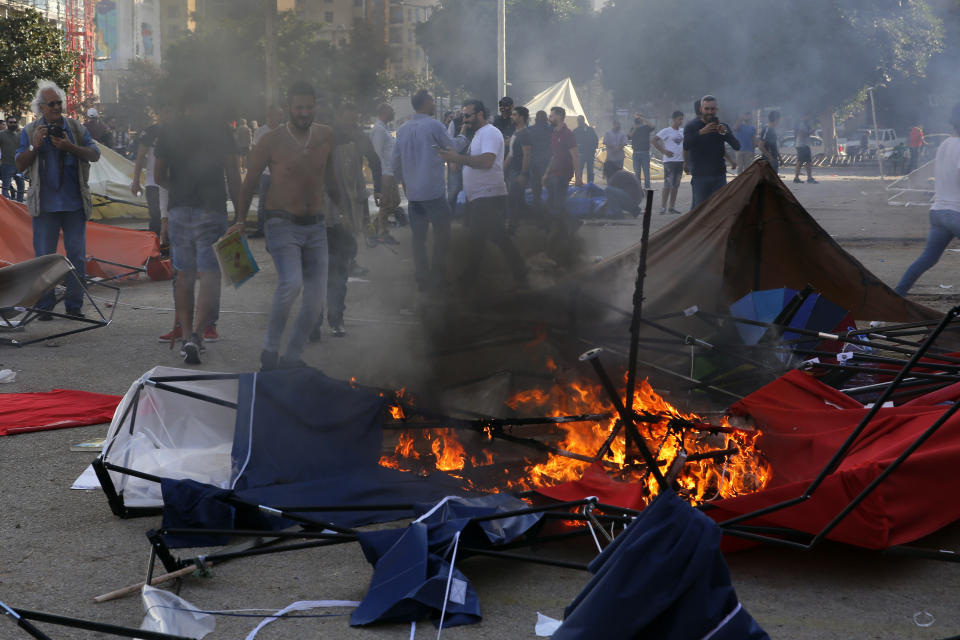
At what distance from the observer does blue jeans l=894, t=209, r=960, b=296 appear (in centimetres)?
768

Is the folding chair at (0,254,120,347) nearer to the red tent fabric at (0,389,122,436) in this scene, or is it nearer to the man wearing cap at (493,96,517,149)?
the red tent fabric at (0,389,122,436)

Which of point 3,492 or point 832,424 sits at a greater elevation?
point 832,424

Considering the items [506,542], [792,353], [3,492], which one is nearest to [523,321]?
[792,353]

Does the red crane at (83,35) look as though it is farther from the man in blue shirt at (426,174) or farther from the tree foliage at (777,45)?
the man in blue shirt at (426,174)

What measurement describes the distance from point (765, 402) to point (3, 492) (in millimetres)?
3409

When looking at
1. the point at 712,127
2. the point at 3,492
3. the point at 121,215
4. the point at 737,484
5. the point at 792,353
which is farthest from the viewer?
the point at 121,215

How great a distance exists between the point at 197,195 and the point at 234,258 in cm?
86

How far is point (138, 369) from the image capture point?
21.4 ft

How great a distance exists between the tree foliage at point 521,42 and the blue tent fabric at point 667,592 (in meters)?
23.7

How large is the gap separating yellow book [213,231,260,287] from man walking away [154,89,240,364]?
63 cm

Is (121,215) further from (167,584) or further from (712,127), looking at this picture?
(167,584)

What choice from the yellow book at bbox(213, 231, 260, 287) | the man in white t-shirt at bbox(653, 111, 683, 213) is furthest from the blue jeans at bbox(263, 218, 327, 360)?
the man in white t-shirt at bbox(653, 111, 683, 213)

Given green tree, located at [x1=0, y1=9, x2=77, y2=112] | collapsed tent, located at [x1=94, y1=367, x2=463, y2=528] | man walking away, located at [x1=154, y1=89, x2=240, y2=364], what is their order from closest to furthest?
1. collapsed tent, located at [x1=94, y1=367, x2=463, y2=528]
2. man walking away, located at [x1=154, y1=89, x2=240, y2=364]
3. green tree, located at [x1=0, y1=9, x2=77, y2=112]

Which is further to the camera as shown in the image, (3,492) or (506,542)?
(3,492)
